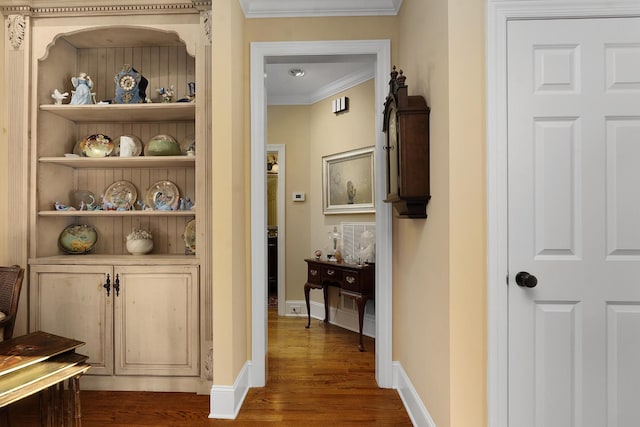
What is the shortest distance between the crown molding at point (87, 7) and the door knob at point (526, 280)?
2.46 m

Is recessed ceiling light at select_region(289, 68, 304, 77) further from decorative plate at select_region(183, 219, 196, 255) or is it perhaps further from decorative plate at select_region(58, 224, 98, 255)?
decorative plate at select_region(58, 224, 98, 255)

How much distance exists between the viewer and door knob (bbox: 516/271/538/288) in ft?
5.11

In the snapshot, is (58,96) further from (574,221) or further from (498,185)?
(574,221)

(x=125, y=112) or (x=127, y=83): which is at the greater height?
(x=127, y=83)

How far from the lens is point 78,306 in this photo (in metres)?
2.41

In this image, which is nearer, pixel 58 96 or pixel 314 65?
pixel 58 96

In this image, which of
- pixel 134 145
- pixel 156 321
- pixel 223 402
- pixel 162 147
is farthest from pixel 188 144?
pixel 223 402

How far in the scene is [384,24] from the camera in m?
2.51

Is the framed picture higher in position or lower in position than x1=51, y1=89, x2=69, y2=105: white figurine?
lower

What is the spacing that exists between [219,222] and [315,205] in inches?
91.4

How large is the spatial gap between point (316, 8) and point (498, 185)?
1.79m

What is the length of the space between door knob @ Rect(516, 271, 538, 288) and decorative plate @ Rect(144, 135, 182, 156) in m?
2.32

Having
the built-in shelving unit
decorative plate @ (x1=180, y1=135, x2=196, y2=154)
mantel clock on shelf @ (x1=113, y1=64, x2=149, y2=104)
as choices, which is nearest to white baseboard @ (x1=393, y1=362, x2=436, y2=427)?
the built-in shelving unit

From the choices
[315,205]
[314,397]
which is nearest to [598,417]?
[314,397]
